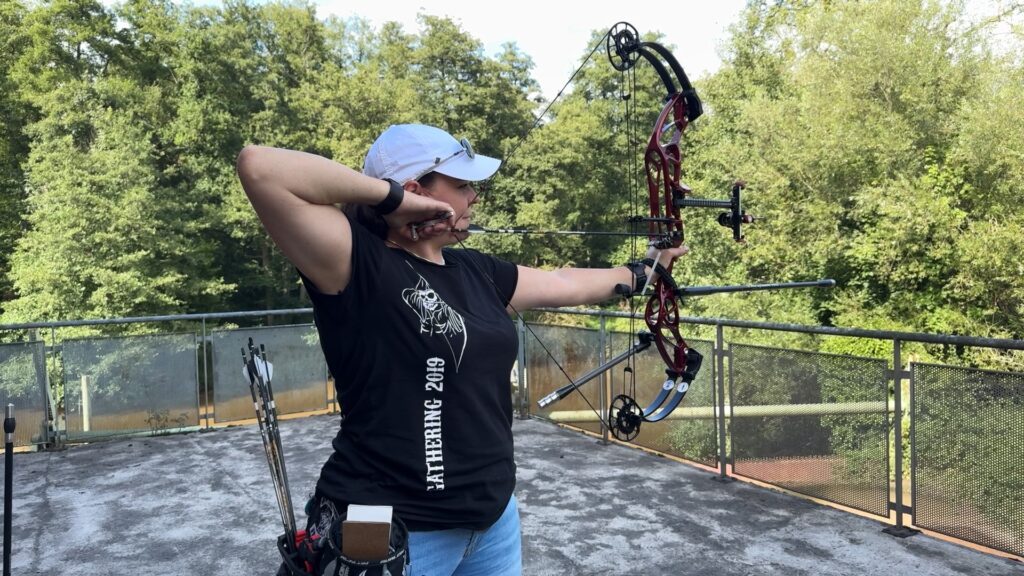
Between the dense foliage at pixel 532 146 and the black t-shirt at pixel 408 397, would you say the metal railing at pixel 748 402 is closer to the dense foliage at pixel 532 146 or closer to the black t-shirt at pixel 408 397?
the black t-shirt at pixel 408 397

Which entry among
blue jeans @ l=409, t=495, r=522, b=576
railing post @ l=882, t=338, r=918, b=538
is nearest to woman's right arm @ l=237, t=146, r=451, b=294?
blue jeans @ l=409, t=495, r=522, b=576

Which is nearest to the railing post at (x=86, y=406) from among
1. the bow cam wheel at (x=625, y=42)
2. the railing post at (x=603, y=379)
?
the railing post at (x=603, y=379)

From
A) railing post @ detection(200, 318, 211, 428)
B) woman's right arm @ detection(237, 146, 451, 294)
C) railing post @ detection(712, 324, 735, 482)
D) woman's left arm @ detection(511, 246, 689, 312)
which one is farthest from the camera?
railing post @ detection(200, 318, 211, 428)

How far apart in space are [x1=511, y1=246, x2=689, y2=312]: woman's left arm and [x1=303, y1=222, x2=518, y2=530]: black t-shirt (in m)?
0.48

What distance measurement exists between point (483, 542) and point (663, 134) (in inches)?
77.6

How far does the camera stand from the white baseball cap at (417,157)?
5.48 feet

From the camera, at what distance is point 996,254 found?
15.9 meters

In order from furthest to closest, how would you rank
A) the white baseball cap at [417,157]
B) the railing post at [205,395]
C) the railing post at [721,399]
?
1. the railing post at [205,395]
2. the railing post at [721,399]
3. the white baseball cap at [417,157]

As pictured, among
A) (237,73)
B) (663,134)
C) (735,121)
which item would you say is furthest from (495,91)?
(663,134)

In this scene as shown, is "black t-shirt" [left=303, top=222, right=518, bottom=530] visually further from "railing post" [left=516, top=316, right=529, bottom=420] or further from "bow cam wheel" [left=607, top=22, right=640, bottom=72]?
"railing post" [left=516, top=316, right=529, bottom=420]

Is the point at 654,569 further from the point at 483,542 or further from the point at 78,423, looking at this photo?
the point at 78,423

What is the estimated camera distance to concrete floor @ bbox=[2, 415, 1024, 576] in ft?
12.2

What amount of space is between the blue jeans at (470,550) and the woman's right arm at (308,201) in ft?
1.78

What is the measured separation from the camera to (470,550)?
1.63m
